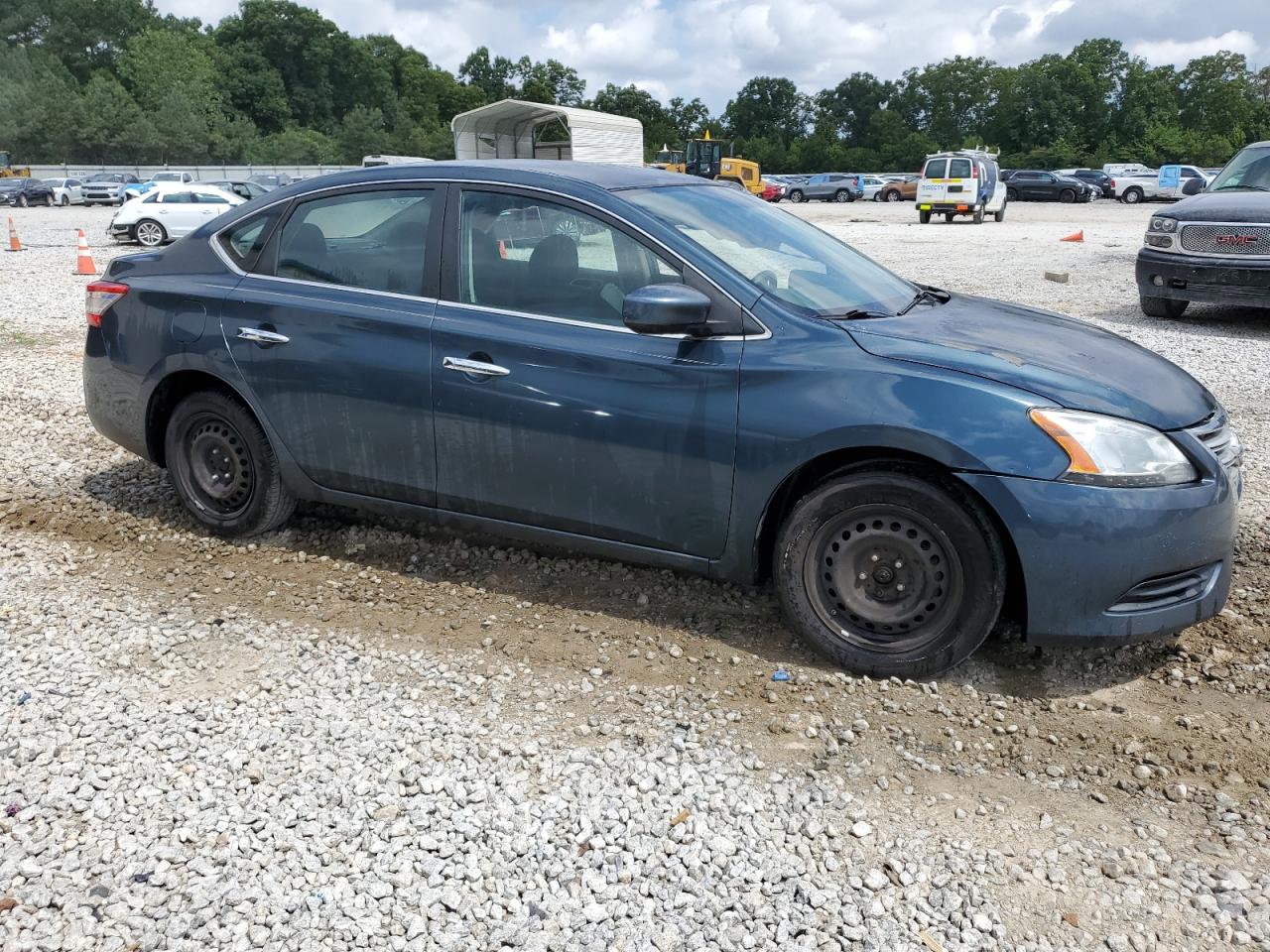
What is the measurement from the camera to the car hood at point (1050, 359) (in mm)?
3434

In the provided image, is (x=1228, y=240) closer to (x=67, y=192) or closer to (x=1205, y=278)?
(x=1205, y=278)

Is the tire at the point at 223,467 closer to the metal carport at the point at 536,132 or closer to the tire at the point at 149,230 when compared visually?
the tire at the point at 149,230

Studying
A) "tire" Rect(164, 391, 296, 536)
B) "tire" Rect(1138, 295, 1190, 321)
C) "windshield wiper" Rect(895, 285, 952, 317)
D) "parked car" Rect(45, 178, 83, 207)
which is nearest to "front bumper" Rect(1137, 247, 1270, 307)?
"tire" Rect(1138, 295, 1190, 321)

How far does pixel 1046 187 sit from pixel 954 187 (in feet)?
66.3

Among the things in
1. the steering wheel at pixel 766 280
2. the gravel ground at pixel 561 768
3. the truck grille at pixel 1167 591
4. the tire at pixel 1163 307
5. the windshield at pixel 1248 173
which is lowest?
the gravel ground at pixel 561 768

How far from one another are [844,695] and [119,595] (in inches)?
118

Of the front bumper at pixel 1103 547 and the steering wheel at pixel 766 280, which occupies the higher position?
the steering wheel at pixel 766 280

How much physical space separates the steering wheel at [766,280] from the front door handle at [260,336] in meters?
2.00

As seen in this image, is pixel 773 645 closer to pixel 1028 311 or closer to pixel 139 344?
pixel 1028 311

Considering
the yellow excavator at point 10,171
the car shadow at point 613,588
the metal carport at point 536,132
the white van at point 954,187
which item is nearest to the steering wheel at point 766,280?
A: the car shadow at point 613,588

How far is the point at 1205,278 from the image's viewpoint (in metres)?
10.4

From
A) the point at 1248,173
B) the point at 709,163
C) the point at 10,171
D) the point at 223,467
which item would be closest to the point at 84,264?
the point at 223,467

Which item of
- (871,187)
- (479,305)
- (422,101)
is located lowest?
(479,305)

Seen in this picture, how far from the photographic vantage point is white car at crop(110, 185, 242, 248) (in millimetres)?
22062
